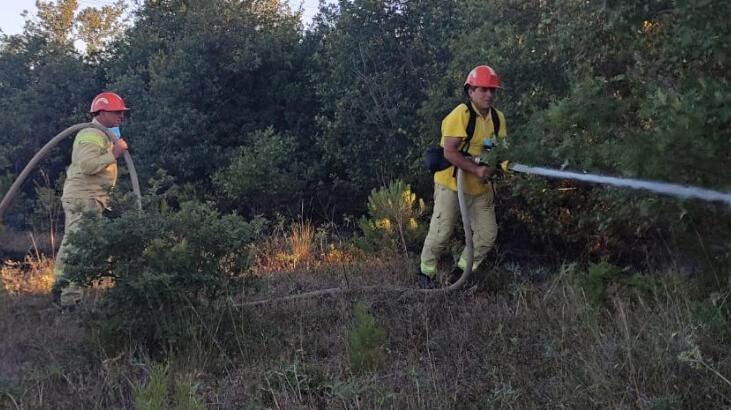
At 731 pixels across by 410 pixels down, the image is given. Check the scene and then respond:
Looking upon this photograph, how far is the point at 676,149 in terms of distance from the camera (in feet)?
9.96

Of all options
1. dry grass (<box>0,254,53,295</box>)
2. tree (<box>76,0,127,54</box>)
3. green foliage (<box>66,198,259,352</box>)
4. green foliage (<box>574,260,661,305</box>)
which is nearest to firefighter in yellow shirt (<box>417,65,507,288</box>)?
green foliage (<box>574,260,661,305</box>)

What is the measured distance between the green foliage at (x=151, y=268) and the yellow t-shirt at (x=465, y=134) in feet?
6.43

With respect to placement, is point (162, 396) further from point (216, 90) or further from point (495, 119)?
point (216, 90)

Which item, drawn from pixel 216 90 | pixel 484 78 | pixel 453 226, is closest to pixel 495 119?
pixel 484 78

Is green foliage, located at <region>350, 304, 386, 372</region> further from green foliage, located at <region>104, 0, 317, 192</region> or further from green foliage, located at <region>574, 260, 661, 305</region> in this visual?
green foliage, located at <region>104, 0, 317, 192</region>

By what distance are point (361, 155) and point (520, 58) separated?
2.87 m

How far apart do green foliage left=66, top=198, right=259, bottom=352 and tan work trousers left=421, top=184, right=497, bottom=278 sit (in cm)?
185

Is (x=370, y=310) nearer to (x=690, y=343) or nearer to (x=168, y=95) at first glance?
(x=690, y=343)

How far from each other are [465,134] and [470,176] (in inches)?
14.8

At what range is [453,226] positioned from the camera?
18.5 feet

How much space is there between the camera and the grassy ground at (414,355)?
3154 mm

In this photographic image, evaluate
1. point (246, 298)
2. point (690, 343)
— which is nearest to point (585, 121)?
point (690, 343)

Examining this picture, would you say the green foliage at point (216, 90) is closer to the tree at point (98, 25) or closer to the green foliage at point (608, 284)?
the tree at point (98, 25)

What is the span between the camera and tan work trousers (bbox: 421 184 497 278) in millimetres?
5602
